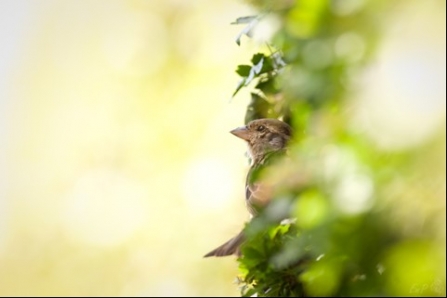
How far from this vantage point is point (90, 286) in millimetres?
3354

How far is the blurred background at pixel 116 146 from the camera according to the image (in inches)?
122

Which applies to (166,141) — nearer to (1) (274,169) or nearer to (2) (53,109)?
(2) (53,109)

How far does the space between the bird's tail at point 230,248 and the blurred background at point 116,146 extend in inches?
61.1

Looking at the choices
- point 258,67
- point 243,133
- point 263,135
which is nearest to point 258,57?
point 258,67

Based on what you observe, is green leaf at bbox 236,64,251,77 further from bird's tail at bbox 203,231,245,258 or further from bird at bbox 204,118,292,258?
bird's tail at bbox 203,231,245,258

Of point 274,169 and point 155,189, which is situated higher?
point 155,189

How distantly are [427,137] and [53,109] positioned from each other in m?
3.27

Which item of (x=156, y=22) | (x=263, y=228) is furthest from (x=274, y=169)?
(x=156, y=22)

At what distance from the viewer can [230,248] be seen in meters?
1.14

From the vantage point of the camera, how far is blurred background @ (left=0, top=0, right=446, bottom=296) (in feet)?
10.2

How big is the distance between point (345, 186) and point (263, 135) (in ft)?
3.65

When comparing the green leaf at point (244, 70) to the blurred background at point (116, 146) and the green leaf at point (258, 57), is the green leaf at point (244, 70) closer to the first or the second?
the green leaf at point (258, 57)

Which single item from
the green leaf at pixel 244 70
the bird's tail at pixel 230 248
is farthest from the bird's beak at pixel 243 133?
the bird's tail at pixel 230 248

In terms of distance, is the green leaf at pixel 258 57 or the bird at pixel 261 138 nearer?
the bird at pixel 261 138
